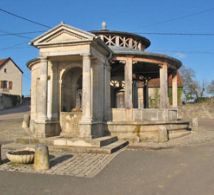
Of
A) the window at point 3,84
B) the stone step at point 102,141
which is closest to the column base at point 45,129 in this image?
the stone step at point 102,141

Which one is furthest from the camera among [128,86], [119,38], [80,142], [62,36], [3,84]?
[3,84]

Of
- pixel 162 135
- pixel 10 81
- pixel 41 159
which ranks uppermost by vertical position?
pixel 10 81

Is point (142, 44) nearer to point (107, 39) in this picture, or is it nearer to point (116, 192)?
point (107, 39)

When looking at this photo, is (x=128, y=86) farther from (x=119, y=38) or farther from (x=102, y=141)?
(x=119, y=38)

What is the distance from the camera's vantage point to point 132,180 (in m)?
7.84

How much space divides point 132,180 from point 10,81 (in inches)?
1985

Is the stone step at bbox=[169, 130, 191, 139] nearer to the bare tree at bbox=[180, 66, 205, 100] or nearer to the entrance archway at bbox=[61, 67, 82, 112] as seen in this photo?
the entrance archway at bbox=[61, 67, 82, 112]

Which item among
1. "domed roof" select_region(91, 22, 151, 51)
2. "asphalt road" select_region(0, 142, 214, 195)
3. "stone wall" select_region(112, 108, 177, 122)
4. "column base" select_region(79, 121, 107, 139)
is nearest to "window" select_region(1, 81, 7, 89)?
"domed roof" select_region(91, 22, 151, 51)

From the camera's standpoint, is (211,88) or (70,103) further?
(211,88)

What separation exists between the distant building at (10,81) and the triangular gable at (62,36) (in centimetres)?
3836

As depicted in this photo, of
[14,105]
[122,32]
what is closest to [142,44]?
[122,32]

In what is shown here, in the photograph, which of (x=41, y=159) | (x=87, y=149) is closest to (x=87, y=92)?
(x=87, y=149)

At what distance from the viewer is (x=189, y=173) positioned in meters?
8.66

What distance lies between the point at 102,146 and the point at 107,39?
9.89 m
